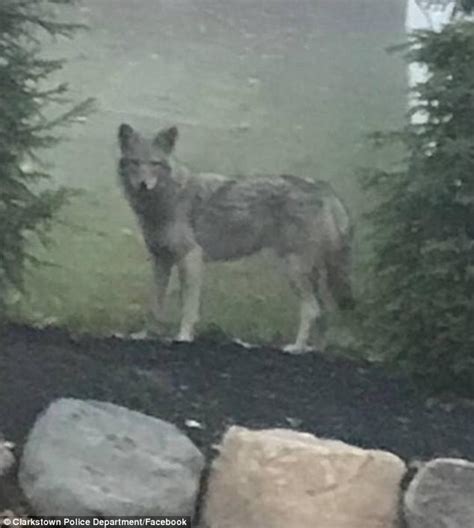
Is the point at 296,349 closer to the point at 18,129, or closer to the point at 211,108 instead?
the point at 211,108

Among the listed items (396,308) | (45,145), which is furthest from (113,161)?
(396,308)

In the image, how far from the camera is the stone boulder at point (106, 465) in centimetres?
455

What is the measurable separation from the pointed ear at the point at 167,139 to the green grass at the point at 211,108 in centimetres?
50

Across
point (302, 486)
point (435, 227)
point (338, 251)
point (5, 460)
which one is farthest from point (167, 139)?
point (302, 486)

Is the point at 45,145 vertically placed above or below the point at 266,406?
above

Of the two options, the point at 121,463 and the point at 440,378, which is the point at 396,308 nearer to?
the point at 440,378

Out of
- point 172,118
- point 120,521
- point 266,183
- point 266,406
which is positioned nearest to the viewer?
point 120,521

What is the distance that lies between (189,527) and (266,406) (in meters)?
0.78

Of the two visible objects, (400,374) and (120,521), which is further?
(400,374)

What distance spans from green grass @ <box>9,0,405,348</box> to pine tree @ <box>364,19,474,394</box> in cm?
86

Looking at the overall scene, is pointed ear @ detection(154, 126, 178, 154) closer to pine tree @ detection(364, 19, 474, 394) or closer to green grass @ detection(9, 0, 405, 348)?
green grass @ detection(9, 0, 405, 348)

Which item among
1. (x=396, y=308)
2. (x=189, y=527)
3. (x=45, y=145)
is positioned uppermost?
(x=45, y=145)

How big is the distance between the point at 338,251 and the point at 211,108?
0.99 metres

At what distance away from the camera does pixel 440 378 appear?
19.0 feet
